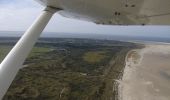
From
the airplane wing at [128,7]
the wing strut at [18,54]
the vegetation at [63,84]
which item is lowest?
the vegetation at [63,84]

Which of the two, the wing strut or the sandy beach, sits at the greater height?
the wing strut

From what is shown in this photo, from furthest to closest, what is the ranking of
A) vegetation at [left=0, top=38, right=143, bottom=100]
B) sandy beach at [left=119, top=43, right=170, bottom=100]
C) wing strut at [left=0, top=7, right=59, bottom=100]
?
1. vegetation at [left=0, top=38, right=143, bottom=100]
2. sandy beach at [left=119, top=43, right=170, bottom=100]
3. wing strut at [left=0, top=7, right=59, bottom=100]

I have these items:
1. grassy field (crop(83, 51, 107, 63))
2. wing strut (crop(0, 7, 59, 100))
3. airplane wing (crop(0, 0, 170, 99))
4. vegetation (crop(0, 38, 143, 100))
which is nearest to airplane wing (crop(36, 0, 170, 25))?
airplane wing (crop(0, 0, 170, 99))

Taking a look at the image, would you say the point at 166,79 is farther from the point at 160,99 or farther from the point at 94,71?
the point at 94,71

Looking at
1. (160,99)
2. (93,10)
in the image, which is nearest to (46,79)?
(160,99)

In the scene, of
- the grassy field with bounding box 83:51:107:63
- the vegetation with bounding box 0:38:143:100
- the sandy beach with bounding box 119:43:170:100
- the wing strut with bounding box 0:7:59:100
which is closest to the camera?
the wing strut with bounding box 0:7:59:100

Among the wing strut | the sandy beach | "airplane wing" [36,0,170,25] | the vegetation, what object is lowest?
the vegetation

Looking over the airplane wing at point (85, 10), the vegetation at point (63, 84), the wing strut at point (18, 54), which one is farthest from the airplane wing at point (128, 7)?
the vegetation at point (63, 84)

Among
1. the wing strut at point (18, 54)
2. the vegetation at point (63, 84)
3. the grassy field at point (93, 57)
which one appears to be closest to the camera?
the wing strut at point (18, 54)

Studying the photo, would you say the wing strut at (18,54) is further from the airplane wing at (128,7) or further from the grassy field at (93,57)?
the grassy field at (93,57)

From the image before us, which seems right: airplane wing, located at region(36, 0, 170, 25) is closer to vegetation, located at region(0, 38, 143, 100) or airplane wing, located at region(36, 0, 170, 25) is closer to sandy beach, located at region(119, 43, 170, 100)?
sandy beach, located at region(119, 43, 170, 100)
